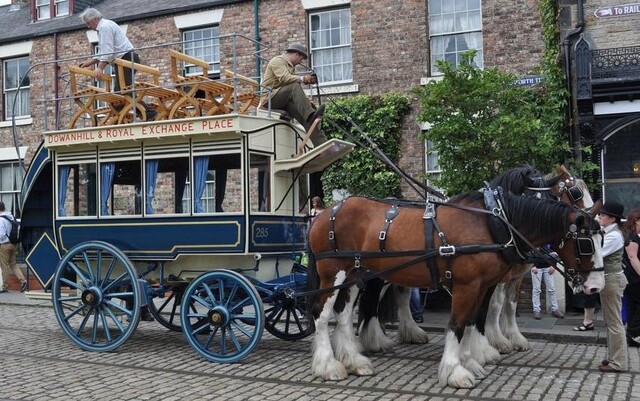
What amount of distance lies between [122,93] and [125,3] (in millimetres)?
10651

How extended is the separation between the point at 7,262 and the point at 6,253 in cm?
26

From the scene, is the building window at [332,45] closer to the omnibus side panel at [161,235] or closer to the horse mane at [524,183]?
the omnibus side panel at [161,235]

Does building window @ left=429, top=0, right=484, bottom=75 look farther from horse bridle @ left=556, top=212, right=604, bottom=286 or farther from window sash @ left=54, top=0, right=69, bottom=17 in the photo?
window sash @ left=54, top=0, right=69, bottom=17

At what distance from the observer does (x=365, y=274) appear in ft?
24.0

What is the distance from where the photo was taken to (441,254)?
6.68 m

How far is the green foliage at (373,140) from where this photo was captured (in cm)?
1470

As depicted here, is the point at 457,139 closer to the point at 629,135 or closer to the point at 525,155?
the point at 525,155

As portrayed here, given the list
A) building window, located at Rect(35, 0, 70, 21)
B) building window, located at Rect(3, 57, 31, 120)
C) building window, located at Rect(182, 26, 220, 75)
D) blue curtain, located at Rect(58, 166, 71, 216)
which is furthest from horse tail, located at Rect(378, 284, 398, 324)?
building window, located at Rect(35, 0, 70, 21)

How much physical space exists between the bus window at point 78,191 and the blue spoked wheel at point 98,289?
67cm

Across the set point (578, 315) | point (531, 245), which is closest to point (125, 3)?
point (578, 315)

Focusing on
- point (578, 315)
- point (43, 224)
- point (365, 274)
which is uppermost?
point (43, 224)

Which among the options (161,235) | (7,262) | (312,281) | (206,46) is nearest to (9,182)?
(7,262)

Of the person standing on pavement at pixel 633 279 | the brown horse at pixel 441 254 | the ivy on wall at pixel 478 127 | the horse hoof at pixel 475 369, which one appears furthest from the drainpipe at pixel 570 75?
the horse hoof at pixel 475 369

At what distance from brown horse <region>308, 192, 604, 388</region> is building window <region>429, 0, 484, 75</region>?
26.2 ft
